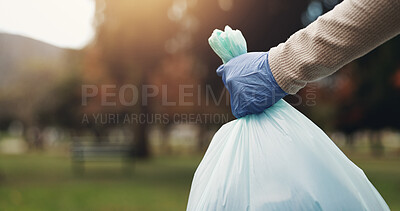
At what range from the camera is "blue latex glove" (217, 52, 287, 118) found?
5.46 ft

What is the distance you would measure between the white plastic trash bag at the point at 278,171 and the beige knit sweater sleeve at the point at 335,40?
25 cm

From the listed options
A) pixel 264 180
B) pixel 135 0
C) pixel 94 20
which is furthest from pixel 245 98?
pixel 94 20

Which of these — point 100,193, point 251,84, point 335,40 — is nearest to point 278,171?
point 251,84

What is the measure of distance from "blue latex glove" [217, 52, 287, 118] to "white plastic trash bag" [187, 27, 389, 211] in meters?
0.11

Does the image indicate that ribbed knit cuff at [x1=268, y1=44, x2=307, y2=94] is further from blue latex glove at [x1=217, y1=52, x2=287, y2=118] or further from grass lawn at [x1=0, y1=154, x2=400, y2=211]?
grass lawn at [x1=0, y1=154, x2=400, y2=211]

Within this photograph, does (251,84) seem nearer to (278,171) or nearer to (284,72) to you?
(284,72)

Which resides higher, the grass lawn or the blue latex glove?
the blue latex glove

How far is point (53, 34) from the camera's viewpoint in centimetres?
910

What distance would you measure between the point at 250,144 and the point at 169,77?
1701 centimetres

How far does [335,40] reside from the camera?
56.4 inches

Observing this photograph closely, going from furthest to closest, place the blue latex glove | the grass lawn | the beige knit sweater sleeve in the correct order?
the grass lawn
the blue latex glove
the beige knit sweater sleeve

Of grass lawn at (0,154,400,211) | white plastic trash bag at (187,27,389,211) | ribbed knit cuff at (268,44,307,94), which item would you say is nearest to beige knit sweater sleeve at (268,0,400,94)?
ribbed knit cuff at (268,44,307,94)

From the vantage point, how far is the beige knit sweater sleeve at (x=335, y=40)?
1.35 m

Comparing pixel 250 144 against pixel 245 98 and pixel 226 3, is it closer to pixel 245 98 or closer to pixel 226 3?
pixel 245 98
